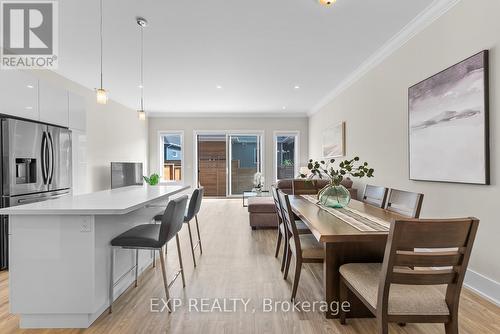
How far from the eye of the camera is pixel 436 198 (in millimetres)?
2639

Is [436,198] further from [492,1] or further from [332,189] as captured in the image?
[492,1]

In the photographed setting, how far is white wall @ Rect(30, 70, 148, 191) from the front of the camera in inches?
198

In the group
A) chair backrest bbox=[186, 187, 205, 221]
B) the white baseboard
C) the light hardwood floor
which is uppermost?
chair backrest bbox=[186, 187, 205, 221]

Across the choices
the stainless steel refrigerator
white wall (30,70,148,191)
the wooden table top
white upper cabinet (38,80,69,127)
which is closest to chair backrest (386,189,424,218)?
the wooden table top

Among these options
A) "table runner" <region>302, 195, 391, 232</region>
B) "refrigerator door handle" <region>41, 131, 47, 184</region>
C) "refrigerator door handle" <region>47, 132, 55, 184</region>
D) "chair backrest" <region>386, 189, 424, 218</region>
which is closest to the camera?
"table runner" <region>302, 195, 391, 232</region>

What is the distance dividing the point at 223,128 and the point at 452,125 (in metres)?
6.28

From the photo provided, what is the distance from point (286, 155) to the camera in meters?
8.25

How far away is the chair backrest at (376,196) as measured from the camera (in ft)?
7.87

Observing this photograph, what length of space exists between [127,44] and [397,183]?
13.3 ft

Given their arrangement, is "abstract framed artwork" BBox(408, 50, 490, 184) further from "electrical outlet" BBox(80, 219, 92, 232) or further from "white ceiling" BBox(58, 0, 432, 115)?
"electrical outlet" BBox(80, 219, 92, 232)

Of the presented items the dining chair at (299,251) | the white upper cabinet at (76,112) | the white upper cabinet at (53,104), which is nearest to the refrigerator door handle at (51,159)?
the white upper cabinet at (53,104)

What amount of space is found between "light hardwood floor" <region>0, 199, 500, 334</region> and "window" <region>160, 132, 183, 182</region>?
5.00 meters

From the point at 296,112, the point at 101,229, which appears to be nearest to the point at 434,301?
the point at 101,229

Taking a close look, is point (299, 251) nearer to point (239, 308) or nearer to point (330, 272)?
point (330, 272)
